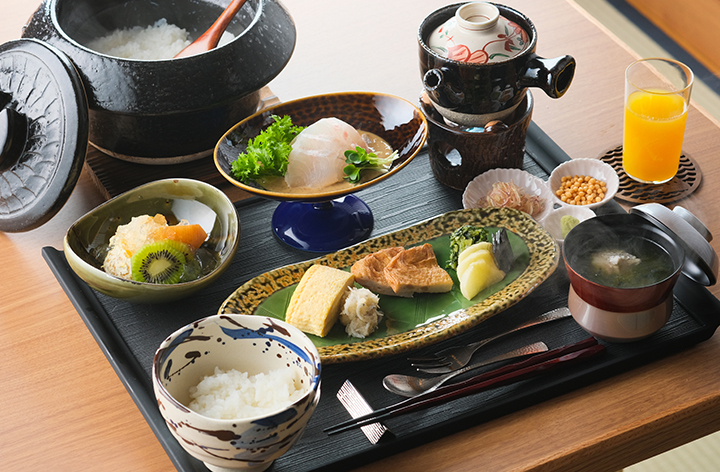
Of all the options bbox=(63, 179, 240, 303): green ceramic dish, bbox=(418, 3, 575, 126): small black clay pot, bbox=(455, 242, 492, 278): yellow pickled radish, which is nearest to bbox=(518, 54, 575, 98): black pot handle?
bbox=(418, 3, 575, 126): small black clay pot

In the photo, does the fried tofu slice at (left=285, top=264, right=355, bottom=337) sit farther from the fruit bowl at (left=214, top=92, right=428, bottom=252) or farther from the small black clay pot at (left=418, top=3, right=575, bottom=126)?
the small black clay pot at (left=418, top=3, right=575, bottom=126)

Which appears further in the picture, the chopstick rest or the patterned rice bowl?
the chopstick rest

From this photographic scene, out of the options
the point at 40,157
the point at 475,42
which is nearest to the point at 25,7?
the point at 40,157

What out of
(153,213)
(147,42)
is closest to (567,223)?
(153,213)

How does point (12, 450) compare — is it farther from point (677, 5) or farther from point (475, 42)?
point (677, 5)

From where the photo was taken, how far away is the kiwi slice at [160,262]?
121cm

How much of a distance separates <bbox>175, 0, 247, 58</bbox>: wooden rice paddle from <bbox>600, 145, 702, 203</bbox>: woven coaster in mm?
936

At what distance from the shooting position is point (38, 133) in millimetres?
1391

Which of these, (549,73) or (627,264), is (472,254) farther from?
(549,73)

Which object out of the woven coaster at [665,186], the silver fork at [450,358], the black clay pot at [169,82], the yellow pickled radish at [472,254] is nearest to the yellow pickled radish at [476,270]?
the yellow pickled radish at [472,254]

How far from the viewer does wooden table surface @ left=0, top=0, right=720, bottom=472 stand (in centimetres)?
103

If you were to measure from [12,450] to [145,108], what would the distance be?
67cm

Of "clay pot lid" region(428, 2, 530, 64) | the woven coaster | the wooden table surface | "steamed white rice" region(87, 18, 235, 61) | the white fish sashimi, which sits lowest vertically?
the woven coaster

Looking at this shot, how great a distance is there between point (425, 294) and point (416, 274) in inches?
1.6
